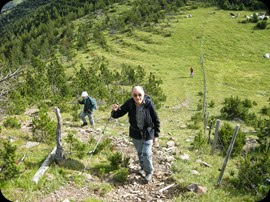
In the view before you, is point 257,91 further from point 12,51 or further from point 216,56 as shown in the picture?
point 12,51

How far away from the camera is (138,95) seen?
26.3 feet

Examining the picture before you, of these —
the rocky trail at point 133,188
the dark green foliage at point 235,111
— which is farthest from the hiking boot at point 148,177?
the dark green foliage at point 235,111

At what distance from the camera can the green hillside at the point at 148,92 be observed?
327 inches

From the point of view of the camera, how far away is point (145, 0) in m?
118

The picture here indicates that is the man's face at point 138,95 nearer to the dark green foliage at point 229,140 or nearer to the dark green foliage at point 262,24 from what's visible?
the dark green foliage at point 229,140

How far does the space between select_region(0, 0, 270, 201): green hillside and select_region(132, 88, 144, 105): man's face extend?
2.26 metres

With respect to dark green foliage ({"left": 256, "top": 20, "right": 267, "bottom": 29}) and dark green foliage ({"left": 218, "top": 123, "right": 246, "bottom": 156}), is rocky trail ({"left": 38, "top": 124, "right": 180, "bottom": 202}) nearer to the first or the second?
dark green foliage ({"left": 218, "top": 123, "right": 246, "bottom": 156})

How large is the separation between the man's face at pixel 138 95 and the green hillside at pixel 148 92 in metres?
2.26

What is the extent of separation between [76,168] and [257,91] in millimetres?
38528

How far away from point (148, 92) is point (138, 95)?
92.2 feet

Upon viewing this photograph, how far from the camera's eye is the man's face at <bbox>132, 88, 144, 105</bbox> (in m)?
7.99

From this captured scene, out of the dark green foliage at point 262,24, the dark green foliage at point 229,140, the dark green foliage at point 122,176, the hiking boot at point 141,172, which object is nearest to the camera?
the dark green foliage at point 122,176

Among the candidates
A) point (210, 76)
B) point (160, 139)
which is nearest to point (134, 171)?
point (160, 139)

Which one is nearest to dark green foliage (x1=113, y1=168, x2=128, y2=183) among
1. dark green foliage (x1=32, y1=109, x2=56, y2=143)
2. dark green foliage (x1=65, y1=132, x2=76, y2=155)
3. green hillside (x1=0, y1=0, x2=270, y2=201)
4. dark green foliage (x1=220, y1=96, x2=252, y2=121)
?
green hillside (x1=0, y1=0, x2=270, y2=201)
